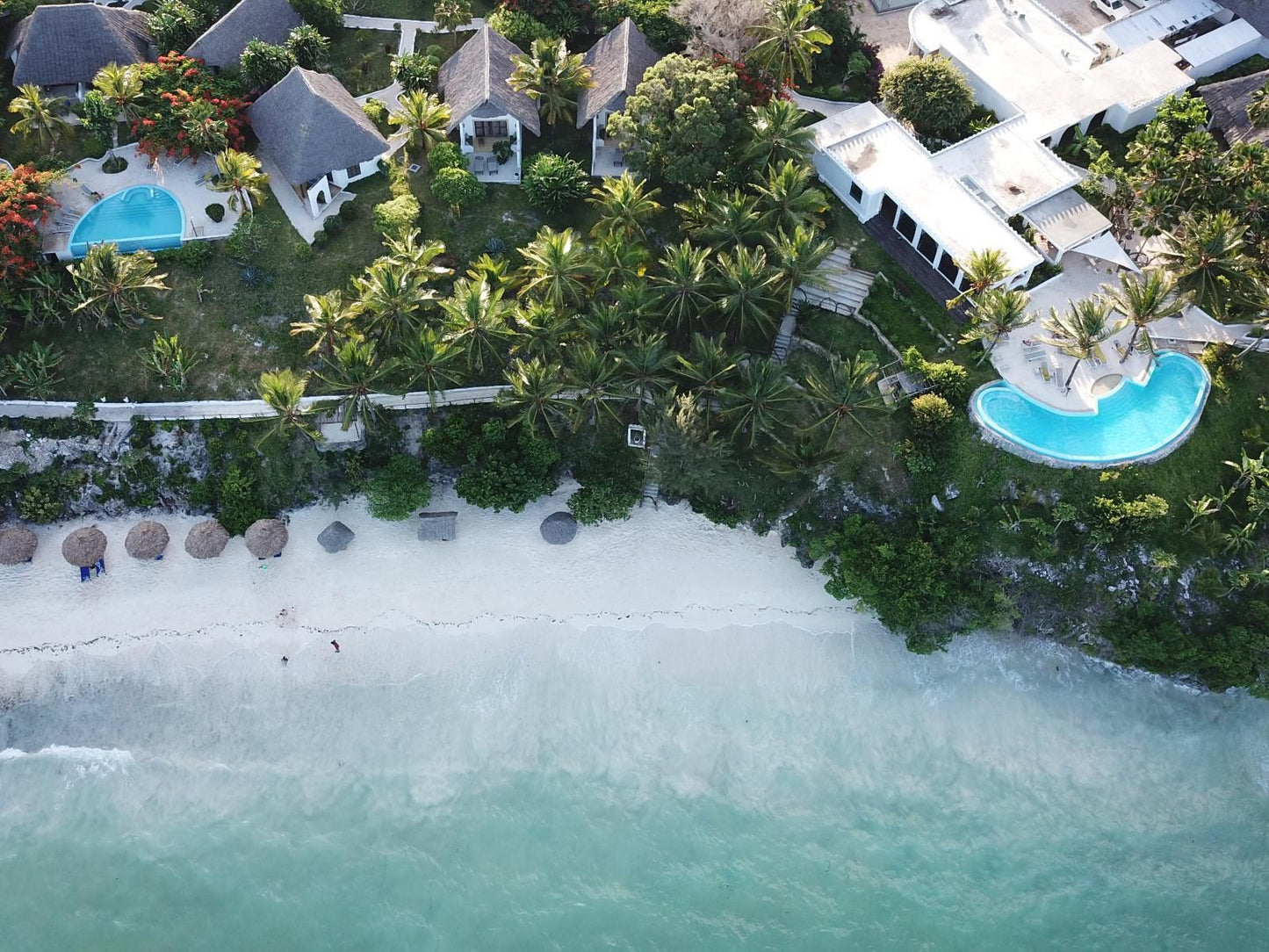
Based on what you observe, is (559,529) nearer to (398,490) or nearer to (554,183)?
(398,490)

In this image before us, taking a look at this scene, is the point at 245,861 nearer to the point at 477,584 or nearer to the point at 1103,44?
the point at 477,584

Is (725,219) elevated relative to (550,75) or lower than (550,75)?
lower

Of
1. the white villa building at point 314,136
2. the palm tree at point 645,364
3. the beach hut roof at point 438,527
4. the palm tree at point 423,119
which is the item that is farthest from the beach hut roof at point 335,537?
the palm tree at point 423,119

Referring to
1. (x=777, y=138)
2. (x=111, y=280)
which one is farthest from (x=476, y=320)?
(x=111, y=280)

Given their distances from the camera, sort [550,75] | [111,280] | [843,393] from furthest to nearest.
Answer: [550,75] < [111,280] < [843,393]

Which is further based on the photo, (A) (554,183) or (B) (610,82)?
(B) (610,82)

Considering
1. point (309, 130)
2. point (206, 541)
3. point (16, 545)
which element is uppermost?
point (309, 130)
